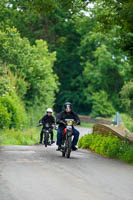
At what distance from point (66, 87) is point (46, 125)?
184 feet

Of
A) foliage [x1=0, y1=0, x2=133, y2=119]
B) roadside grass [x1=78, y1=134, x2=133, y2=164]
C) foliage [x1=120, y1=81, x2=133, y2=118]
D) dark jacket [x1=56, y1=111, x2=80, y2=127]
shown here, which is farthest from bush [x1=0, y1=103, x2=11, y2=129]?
dark jacket [x1=56, y1=111, x2=80, y2=127]

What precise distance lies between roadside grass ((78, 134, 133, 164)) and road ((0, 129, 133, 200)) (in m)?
0.79

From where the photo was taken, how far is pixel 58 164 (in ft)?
48.9

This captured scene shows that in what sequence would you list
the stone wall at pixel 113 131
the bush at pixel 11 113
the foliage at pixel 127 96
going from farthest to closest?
the foliage at pixel 127 96
the bush at pixel 11 113
the stone wall at pixel 113 131

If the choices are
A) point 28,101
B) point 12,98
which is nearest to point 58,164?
point 12,98

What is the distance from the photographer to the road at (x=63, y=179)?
31.7 feet

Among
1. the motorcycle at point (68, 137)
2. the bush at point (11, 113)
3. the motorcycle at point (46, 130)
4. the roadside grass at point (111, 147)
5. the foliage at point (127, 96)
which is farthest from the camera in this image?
the foliage at point (127, 96)

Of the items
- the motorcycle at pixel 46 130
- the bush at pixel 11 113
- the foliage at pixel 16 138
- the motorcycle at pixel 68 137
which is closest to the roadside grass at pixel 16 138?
the foliage at pixel 16 138

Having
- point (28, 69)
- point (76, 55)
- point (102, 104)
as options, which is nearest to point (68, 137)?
point (28, 69)

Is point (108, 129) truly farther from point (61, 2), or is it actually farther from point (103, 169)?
point (103, 169)

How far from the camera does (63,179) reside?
1170 centimetres

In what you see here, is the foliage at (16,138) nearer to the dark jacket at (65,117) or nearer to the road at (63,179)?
the dark jacket at (65,117)

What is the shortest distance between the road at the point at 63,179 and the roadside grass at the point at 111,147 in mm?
791

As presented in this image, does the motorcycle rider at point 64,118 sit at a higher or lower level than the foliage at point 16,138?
higher
